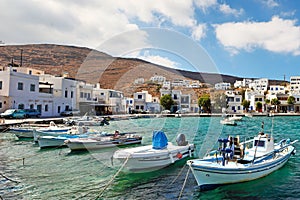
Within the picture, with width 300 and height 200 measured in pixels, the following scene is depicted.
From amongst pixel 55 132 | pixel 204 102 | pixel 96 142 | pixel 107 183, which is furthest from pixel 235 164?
pixel 204 102

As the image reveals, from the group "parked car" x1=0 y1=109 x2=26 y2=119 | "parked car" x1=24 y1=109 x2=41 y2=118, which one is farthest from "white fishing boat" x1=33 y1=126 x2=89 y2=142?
"parked car" x1=24 y1=109 x2=41 y2=118

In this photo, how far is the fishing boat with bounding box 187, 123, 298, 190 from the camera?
11.2m

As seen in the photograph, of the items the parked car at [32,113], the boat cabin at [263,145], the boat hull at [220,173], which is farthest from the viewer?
the parked car at [32,113]

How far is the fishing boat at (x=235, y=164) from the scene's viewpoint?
11172mm

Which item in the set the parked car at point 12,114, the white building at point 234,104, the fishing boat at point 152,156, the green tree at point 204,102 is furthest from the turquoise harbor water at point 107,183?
the white building at point 234,104

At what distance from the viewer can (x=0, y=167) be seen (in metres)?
14.1

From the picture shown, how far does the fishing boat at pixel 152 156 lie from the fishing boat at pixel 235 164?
7.16 feet

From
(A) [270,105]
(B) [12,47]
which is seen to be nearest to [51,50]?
(B) [12,47]

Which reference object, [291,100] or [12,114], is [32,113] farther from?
[291,100]

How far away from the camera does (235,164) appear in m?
12.1

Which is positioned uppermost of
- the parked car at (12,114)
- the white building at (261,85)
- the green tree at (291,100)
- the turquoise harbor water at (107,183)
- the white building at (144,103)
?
the white building at (261,85)

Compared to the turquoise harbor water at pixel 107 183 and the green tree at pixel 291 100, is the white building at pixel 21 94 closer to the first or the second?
the turquoise harbor water at pixel 107 183

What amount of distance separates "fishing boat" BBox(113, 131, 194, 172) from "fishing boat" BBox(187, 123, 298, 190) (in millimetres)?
2181

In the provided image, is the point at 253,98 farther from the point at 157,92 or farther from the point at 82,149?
the point at 82,149
